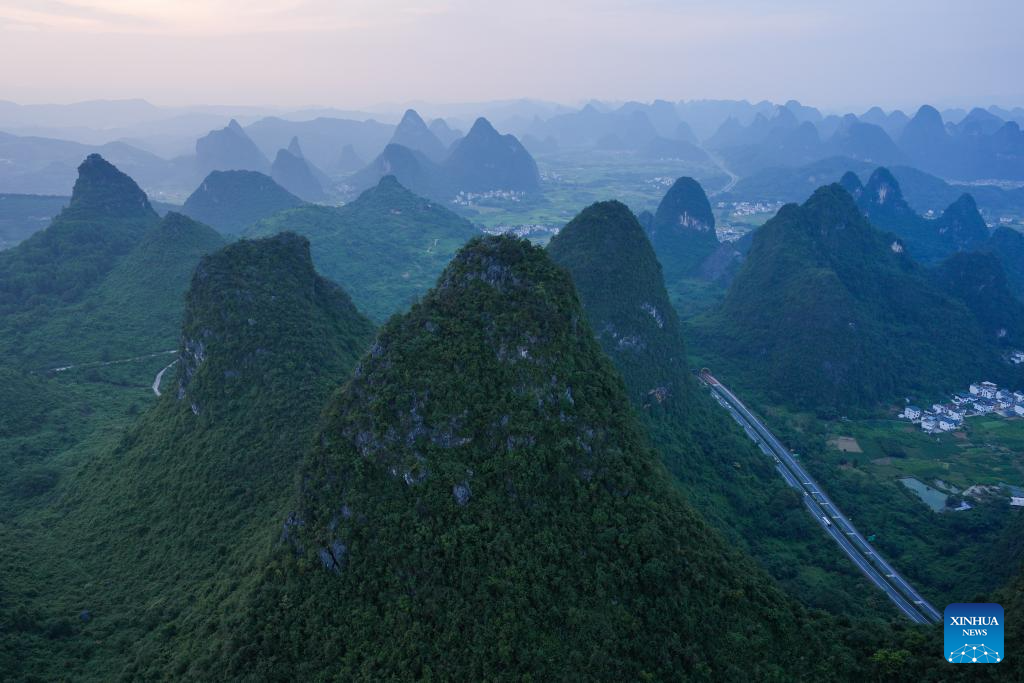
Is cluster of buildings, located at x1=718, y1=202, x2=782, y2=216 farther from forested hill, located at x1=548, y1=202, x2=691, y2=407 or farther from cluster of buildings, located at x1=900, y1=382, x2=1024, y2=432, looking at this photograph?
forested hill, located at x1=548, y1=202, x2=691, y2=407

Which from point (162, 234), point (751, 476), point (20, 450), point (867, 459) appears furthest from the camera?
point (162, 234)

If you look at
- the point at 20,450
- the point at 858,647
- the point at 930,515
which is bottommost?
the point at 930,515

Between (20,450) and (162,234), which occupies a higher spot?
(162,234)

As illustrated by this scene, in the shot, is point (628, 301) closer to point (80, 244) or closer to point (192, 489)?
point (192, 489)

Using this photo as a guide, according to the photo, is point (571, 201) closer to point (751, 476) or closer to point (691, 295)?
point (691, 295)

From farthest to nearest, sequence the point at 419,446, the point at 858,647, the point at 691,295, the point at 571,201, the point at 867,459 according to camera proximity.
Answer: the point at 571,201 → the point at 691,295 → the point at 867,459 → the point at 419,446 → the point at 858,647

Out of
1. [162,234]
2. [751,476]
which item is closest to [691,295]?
[751,476]
